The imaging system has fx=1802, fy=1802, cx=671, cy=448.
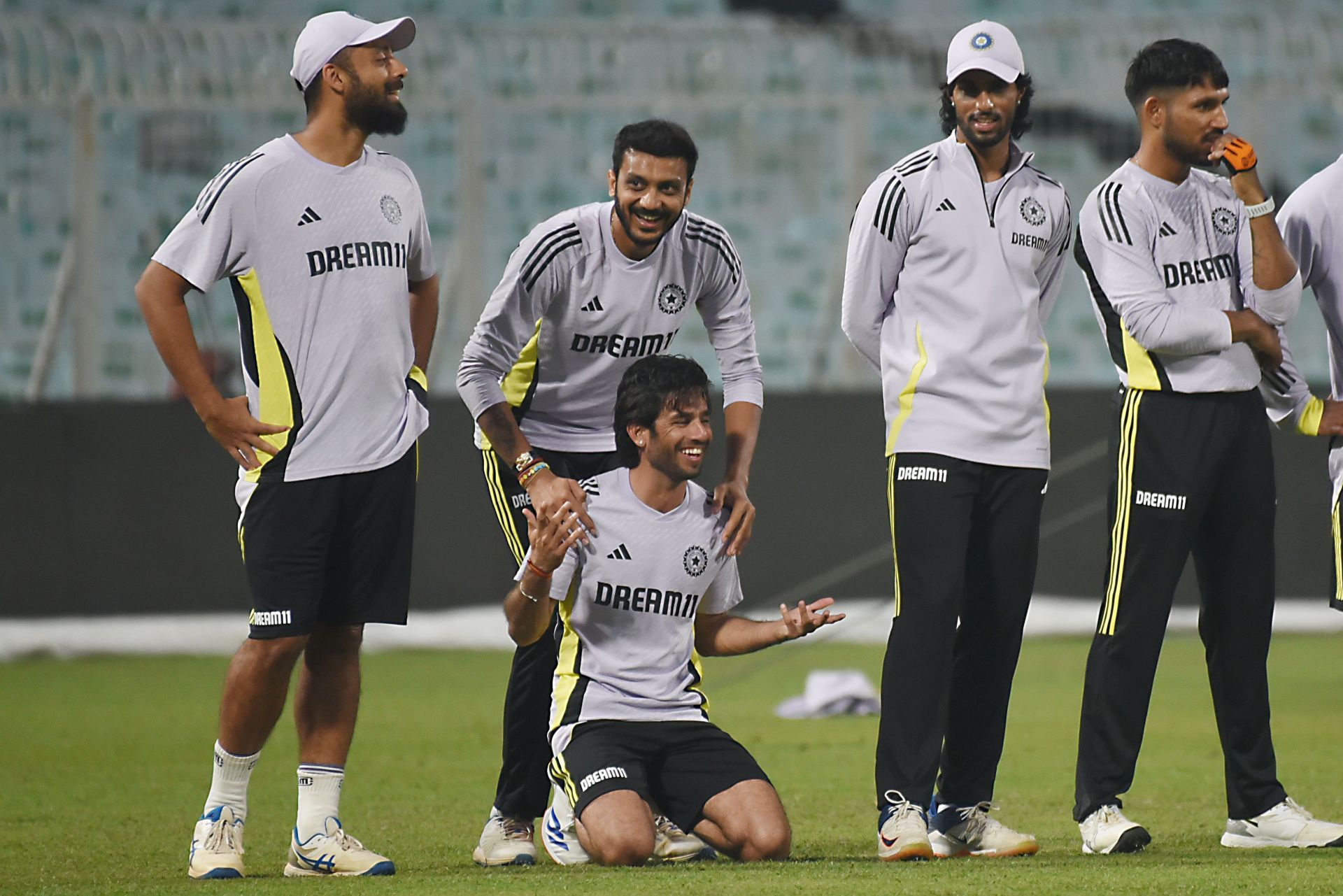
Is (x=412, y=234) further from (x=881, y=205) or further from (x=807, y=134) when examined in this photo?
(x=807, y=134)

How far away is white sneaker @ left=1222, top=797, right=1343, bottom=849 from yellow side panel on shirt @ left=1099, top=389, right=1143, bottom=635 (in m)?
0.59

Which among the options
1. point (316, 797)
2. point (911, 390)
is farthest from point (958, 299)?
point (316, 797)

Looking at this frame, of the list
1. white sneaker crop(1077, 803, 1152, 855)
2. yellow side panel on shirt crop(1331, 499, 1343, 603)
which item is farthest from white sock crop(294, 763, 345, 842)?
yellow side panel on shirt crop(1331, 499, 1343, 603)

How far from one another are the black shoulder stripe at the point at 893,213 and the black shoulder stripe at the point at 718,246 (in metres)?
0.53

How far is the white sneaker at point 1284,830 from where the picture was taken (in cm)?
438

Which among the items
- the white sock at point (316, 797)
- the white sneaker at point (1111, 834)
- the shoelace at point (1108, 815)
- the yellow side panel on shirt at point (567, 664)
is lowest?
the white sneaker at point (1111, 834)

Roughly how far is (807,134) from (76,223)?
462 centimetres

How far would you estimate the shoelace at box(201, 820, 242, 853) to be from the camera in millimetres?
4082

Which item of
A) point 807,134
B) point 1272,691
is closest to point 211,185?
point 1272,691

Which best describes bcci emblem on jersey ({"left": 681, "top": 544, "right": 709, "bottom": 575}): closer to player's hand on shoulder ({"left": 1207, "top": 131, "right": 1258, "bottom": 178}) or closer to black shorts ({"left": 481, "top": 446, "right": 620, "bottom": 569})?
black shorts ({"left": 481, "top": 446, "right": 620, "bottom": 569})

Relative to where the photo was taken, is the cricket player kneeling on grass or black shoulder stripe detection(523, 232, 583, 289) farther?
black shoulder stripe detection(523, 232, 583, 289)

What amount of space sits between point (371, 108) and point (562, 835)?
5.95 feet

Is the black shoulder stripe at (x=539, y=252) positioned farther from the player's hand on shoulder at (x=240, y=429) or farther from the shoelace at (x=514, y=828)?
the shoelace at (x=514, y=828)

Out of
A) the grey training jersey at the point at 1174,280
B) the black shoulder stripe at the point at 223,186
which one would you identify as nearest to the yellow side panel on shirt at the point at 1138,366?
the grey training jersey at the point at 1174,280
